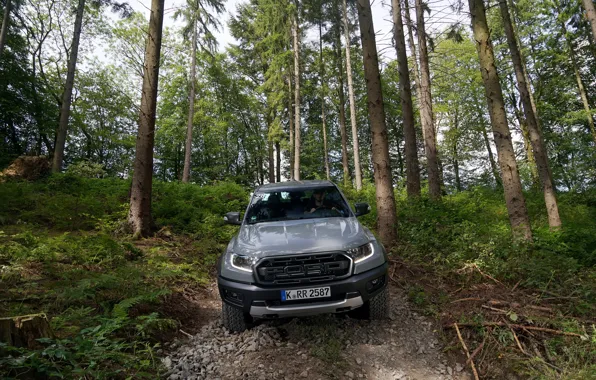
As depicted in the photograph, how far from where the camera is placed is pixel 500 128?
6.20 m

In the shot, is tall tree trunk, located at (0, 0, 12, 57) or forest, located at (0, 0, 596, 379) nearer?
forest, located at (0, 0, 596, 379)

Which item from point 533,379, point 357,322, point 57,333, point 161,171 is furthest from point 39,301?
point 161,171

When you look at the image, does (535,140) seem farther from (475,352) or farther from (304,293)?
(304,293)

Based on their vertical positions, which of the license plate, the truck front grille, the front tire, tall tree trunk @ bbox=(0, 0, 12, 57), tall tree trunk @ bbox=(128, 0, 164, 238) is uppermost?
tall tree trunk @ bbox=(0, 0, 12, 57)

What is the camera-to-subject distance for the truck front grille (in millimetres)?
3375

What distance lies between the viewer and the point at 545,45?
17750 mm

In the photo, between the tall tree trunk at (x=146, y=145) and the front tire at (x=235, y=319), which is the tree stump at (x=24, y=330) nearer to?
the front tire at (x=235, y=319)

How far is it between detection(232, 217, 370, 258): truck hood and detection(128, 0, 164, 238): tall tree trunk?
185 inches

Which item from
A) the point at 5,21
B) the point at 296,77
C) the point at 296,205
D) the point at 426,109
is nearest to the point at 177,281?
the point at 296,205

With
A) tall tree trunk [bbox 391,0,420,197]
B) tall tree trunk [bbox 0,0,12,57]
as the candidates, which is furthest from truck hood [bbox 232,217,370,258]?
tall tree trunk [bbox 0,0,12,57]

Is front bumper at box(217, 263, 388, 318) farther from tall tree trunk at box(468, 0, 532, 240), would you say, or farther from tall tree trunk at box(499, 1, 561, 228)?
tall tree trunk at box(499, 1, 561, 228)

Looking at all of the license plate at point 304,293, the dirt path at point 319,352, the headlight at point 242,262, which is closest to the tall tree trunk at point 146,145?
the dirt path at point 319,352

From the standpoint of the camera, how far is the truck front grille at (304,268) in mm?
3375

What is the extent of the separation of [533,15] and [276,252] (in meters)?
22.1
